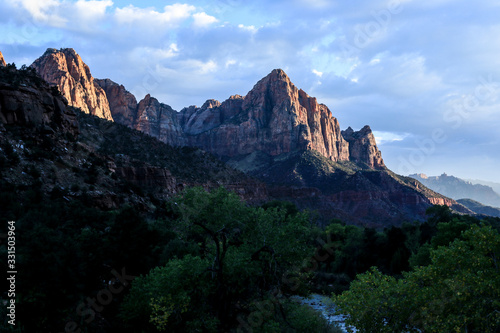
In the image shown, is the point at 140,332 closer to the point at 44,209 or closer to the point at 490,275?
the point at 44,209

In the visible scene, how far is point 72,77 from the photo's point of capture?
157375 mm

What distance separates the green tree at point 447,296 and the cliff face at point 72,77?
15439 centimetres

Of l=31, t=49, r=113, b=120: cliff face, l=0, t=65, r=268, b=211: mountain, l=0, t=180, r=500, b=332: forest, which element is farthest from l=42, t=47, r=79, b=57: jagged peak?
l=0, t=180, r=500, b=332: forest

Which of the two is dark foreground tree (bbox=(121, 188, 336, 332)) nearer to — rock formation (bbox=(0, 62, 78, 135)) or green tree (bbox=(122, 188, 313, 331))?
green tree (bbox=(122, 188, 313, 331))

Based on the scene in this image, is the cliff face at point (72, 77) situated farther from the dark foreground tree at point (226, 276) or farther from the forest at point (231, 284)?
the dark foreground tree at point (226, 276)

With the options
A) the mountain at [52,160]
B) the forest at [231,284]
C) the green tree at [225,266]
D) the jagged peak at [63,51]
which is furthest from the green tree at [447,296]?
the jagged peak at [63,51]

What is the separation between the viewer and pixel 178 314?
17.6 meters

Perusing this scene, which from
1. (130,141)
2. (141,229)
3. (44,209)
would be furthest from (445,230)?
(130,141)

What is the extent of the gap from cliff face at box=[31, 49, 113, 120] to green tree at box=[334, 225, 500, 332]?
15439 cm

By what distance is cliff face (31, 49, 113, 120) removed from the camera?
488 feet

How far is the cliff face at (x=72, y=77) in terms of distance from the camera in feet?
488

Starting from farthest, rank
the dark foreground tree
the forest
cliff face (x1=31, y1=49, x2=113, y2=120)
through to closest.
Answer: cliff face (x1=31, y1=49, x2=113, y2=120) < the dark foreground tree < the forest

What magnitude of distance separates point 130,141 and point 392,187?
438 feet

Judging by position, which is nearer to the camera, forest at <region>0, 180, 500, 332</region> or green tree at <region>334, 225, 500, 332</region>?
green tree at <region>334, 225, 500, 332</region>
